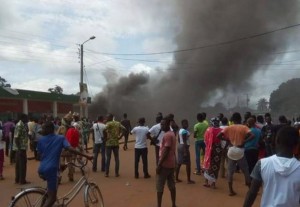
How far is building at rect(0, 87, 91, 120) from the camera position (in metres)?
30.3

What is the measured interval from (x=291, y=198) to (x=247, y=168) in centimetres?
538

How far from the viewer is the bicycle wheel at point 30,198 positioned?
5121mm

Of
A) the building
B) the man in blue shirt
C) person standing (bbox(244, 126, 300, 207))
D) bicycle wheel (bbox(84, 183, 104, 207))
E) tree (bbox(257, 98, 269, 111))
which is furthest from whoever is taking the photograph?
tree (bbox(257, 98, 269, 111))

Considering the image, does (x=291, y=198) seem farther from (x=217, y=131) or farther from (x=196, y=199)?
(x=217, y=131)

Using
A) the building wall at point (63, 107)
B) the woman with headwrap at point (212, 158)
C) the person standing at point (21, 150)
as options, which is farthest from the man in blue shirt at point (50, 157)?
the building wall at point (63, 107)

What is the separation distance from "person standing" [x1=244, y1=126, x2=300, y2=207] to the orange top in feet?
16.6

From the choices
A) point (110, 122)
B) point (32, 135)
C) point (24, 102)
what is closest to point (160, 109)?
point (24, 102)

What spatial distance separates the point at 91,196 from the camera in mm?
5852

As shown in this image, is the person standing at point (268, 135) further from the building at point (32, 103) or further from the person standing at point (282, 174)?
the building at point (32, 103)

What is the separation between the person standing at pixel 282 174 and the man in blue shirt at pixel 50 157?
3160mm

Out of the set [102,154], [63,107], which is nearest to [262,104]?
[63,107]

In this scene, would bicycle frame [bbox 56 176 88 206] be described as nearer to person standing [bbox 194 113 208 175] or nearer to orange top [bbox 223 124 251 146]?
orange top [bbox 223 124 251 146]

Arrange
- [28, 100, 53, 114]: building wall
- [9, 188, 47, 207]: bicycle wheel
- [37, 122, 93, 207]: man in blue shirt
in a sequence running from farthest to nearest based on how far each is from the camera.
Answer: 1. [28, 100, 53, 114]: building wall
2. [37, 122, 93, 207]: man in blue shirt
3. [9, 188, 47, 207]: bicycle wheel

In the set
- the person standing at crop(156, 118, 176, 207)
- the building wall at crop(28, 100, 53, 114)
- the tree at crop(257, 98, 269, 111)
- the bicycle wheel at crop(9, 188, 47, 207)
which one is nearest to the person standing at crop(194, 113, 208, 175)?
the person standing at crop(156, 118, 176, 207)
